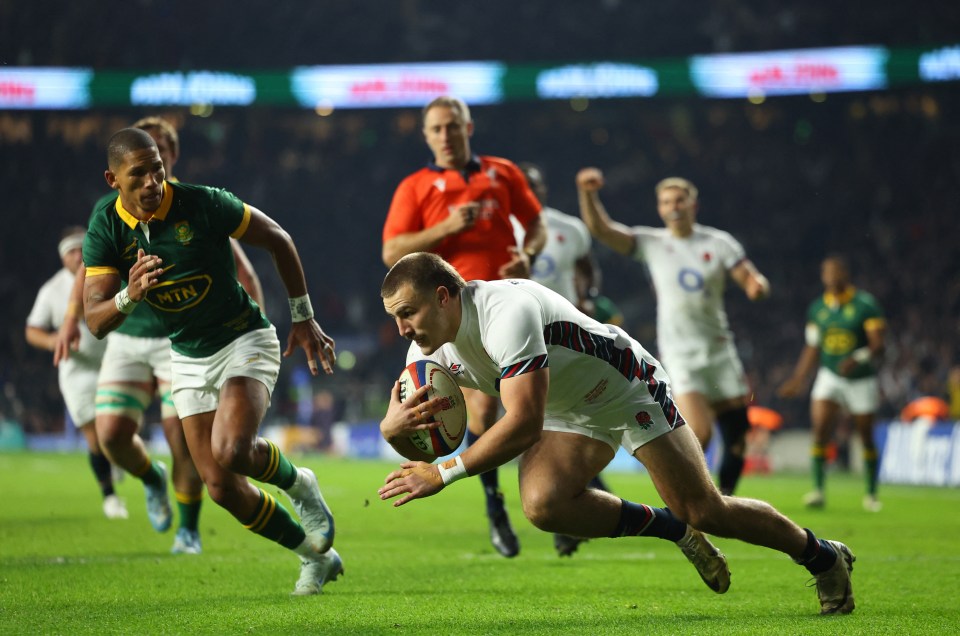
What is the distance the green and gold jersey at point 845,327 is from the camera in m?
12.9

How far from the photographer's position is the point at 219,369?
5938 mm

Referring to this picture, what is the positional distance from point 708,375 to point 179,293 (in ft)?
15.6

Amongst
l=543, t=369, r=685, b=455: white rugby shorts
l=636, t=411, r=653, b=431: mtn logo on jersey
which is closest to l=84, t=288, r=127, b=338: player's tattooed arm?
l=543, t=369, r=685, b=455: white rugby shorts

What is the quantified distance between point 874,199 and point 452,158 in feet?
87.3

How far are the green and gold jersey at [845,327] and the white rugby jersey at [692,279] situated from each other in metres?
4.07

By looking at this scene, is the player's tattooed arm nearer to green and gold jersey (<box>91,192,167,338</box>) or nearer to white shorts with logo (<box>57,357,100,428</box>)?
green and gold jersey (<box>91,192,167,338</box>)

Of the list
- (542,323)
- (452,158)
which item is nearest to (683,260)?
(452,158)

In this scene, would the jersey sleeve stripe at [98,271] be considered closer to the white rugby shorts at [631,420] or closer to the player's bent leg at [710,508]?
the white rugby shorts at [631,420]

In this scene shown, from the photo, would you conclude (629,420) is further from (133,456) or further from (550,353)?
(133,456)

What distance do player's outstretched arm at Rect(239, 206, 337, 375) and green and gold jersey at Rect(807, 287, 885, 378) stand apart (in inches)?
329

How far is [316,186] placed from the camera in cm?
3403

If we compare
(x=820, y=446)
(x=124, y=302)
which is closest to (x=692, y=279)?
(x=820, y=446)

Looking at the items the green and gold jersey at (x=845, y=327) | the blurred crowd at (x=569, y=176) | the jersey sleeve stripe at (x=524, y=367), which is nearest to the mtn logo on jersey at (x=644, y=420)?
the jersey sleeve stripe at (x=524, y=367)

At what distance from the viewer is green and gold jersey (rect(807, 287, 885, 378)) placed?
12945 millimetres
